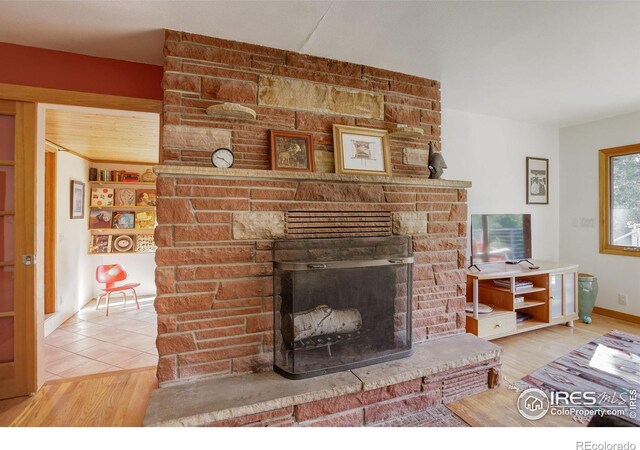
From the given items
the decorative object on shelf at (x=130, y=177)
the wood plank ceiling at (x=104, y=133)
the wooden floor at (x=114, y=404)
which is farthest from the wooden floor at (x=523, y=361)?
the decorative object on shelf at (x=130, y=177)

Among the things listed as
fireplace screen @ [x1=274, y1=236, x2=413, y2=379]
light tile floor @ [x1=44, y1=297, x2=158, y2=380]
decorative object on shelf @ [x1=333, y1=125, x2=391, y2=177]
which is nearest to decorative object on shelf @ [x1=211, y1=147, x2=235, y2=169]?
fireplace screen @ [x1=274, y1=236, x2=413, y2=379]

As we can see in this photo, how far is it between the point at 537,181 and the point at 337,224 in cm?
323

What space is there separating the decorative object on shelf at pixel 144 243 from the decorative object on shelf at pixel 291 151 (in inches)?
Result: 142

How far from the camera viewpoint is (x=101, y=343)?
294 cm

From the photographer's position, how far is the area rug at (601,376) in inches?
79.0

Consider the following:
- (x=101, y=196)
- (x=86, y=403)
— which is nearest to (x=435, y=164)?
(x=86, y=403)

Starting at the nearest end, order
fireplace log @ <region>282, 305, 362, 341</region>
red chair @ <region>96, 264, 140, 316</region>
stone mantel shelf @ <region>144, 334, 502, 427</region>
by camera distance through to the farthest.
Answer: stone mantel shelf @ <region>144, 334, 502, 427</region> < fireplace log @ <region>282, 305, 362, 341</region> < red chair @ <region>96, 264, 140, 316</region>

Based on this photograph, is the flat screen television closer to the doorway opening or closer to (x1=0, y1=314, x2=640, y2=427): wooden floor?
(x1=0, y1=314, x2=640, y2=427): wooden floor

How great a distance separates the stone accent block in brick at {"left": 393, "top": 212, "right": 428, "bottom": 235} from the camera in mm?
2176

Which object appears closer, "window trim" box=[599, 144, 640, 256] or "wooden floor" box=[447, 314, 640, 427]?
"wooden floor" box=[447, 314, 640, 427]

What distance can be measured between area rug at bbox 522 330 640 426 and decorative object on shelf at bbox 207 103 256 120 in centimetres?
263
